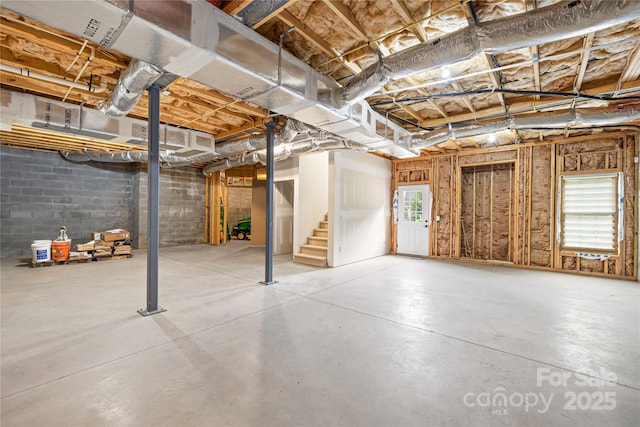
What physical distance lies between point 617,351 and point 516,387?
1.33 meters

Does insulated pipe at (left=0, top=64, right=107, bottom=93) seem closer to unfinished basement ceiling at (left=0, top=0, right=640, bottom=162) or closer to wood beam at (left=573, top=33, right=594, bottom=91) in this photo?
unfinished basement ceiling at (left=0, top=0, right=640, bottom=162)

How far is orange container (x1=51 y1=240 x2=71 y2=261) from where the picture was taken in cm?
571

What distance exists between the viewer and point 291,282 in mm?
4570

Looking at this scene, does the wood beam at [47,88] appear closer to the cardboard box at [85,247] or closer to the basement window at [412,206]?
the cardboard box at [85,247]

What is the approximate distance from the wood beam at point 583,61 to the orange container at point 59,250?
8546 millimetres

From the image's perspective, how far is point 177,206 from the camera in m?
9.02

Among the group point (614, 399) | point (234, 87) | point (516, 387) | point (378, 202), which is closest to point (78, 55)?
point (234, 87)

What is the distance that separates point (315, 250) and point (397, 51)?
4239 millimetres

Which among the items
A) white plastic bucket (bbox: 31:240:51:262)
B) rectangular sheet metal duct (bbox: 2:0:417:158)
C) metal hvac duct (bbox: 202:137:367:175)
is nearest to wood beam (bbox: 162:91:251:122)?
metal hvac duct (bbox: 202:137:367:175)

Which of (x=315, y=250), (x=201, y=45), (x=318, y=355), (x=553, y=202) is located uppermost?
(x=201, y=45)

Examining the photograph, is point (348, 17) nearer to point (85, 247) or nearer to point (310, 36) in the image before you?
point (310, 36)

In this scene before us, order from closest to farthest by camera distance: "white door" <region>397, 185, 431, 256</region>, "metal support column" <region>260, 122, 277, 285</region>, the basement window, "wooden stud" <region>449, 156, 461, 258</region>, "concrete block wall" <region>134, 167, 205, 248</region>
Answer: "metal support column" <region>260, 122, 277, 285</region> → "wooden stud" <region>449, 156, 461, 258</region> → "white door" <region>397, 185, 431, 256</region> → the basement window → "concrete block wall" <region>134, 167, 205, 248</region>

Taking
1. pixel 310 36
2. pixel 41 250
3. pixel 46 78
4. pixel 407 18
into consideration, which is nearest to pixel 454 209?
pixel 407 18

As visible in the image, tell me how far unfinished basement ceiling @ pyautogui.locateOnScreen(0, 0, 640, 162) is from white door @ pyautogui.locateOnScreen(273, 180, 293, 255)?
9.41 ft
